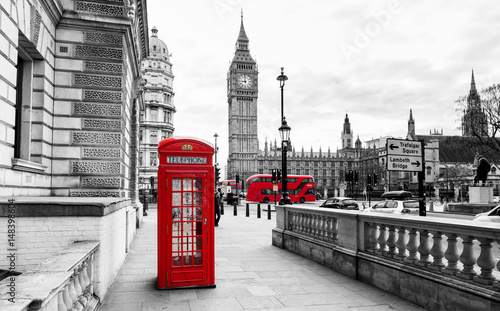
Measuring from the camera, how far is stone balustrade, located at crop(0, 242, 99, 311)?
253 centimetres

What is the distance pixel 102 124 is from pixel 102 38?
207 centimetres

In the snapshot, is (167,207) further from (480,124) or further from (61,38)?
(480,124)

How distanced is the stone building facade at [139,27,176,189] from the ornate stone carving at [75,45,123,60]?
2138 inches

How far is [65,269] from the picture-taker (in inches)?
136

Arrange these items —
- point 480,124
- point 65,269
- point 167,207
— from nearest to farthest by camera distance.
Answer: point 65,269, point 167,207, point 480,124

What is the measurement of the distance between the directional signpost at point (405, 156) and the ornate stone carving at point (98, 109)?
6.14 m

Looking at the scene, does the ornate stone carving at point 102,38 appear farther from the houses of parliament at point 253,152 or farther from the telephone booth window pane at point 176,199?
the houses of parliament at point 253,152

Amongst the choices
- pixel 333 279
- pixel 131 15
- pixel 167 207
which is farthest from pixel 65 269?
pixel 131 15

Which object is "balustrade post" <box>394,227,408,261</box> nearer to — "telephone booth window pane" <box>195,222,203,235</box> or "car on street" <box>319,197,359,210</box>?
"telephone booth window pane" <box>195,222,203,235</box>

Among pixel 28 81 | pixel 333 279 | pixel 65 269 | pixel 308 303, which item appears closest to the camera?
pixel 65 269

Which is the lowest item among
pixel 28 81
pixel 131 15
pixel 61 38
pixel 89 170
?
pixel 89 170

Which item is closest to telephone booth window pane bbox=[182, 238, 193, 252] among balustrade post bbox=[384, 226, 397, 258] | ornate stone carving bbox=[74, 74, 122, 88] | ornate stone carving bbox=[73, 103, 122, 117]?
balustrade post bbox=[384, 226, 397, 258]

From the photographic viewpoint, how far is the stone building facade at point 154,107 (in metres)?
63.3

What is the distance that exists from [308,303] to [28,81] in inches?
274
